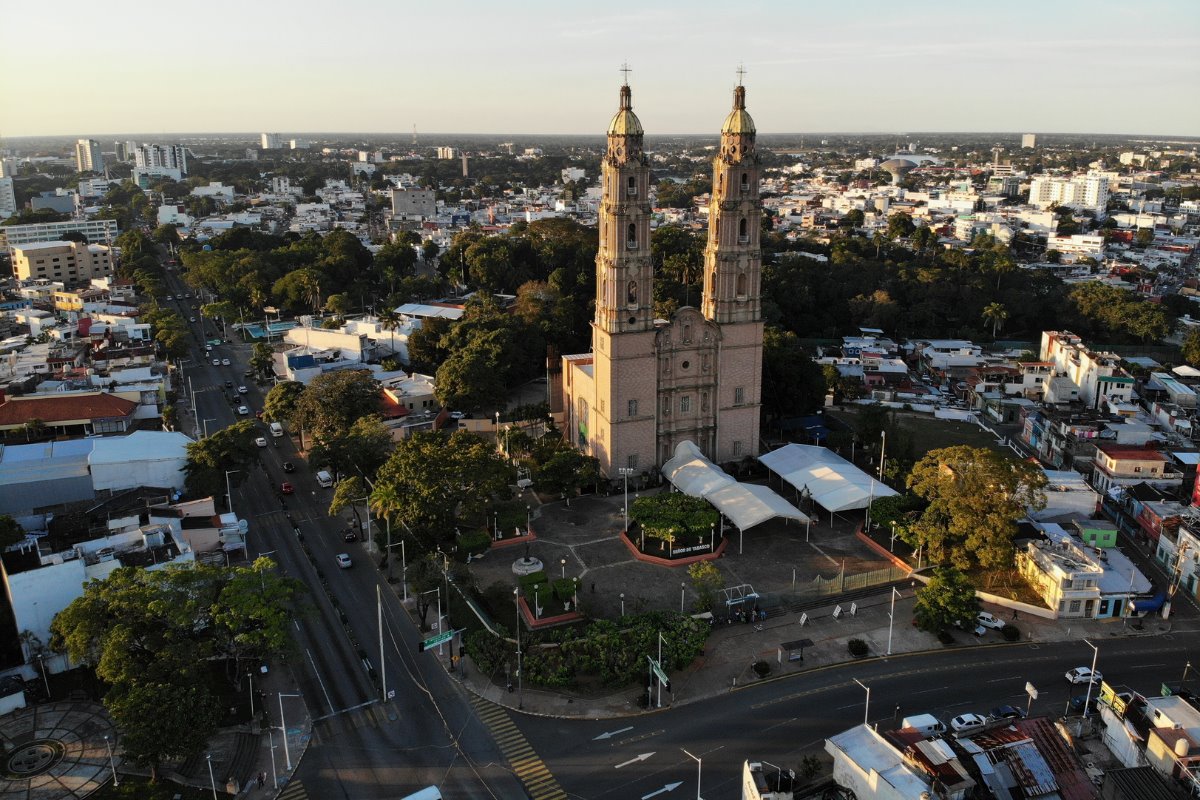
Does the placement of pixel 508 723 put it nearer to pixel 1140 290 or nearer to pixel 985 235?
pixel 1140 290

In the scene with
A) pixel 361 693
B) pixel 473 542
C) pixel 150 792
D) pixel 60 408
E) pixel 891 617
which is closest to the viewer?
pixel 150 792

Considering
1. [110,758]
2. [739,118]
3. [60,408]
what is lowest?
[110,758]

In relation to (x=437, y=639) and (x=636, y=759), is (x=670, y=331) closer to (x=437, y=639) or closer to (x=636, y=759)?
(x=437, y=639)

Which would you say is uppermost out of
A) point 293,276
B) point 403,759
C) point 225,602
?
point 293,276

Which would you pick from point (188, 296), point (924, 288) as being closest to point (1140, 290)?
point (924, 288)

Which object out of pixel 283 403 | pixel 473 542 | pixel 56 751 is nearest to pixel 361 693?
pixel 56 751

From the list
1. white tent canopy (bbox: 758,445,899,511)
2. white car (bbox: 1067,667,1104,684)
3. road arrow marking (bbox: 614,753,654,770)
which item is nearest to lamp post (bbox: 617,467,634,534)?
white tent canopy (bbox: 758,445,899,511)

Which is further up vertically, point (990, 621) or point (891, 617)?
point (891, 617)
